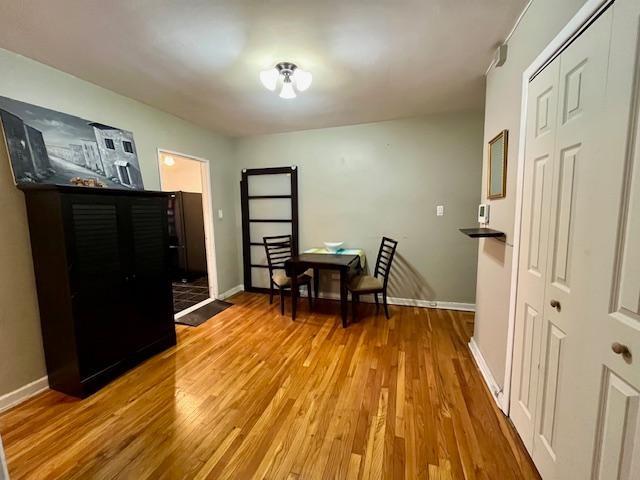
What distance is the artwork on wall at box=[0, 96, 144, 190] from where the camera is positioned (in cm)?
185

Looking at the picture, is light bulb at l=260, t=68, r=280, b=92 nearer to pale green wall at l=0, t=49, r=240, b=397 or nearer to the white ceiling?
the white ceiling

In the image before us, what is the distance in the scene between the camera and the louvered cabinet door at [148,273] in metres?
2.22

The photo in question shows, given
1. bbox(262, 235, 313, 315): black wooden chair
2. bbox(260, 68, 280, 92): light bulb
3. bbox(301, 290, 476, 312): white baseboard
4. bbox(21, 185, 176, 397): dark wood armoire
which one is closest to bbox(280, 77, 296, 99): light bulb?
bbox(260, 68, 280, 92): light bulb

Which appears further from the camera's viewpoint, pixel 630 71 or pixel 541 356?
pixel 541 356

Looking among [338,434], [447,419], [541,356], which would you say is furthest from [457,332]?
[338,434]

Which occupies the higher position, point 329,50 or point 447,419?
point 329,50

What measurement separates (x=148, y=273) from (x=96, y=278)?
0.42m

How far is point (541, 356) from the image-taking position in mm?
1298

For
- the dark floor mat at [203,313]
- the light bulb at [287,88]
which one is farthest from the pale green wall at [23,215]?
the light bulb at [287,88]

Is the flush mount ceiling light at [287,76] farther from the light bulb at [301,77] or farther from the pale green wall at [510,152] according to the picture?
the pale green wall at [510,152]

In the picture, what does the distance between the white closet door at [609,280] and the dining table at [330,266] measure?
6.64ft

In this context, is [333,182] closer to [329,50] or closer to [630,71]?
[329,50]

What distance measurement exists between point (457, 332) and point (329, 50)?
114 inches

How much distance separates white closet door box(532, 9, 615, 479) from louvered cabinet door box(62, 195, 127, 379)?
279cm
